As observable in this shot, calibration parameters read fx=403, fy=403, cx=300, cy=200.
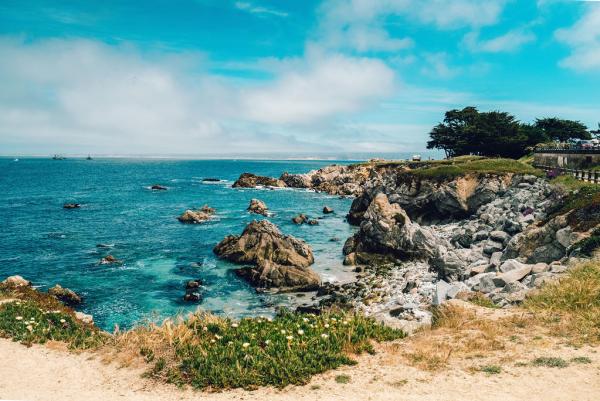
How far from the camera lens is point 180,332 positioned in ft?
39.9

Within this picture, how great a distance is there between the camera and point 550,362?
32.9 feet

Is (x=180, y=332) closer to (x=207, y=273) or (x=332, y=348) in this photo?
(x=332, y=348)

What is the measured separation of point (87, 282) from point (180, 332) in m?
28.3

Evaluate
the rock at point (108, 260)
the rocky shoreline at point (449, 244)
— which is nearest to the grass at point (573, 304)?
the rocky shoreline at point (449, 244)

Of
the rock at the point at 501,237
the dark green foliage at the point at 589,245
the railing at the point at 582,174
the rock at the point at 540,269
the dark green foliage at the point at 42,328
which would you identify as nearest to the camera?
the dark green foliage at the point at 42,328

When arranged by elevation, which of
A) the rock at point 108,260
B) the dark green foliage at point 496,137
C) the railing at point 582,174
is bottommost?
the rock at point 108,260

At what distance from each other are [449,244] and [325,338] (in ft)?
101

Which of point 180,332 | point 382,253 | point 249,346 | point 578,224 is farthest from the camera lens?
point 382,253

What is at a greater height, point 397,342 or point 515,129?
point 515,129

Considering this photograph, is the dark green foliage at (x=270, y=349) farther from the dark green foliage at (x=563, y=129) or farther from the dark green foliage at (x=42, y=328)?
the dark green foliage at (x=563, y=129)

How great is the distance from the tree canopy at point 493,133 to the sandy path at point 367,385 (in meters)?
81.0

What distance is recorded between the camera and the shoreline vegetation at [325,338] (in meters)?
10.3

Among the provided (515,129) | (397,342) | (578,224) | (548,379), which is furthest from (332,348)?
(515,129)

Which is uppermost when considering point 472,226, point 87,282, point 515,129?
point 515,129
